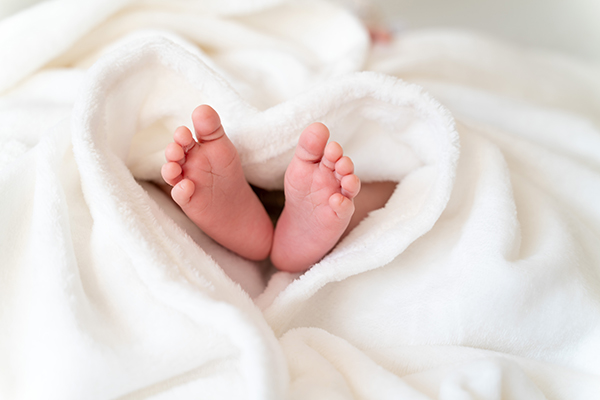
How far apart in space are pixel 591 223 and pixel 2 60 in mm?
958

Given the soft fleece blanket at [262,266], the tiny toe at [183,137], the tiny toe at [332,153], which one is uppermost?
the tiny toe at [183,137]

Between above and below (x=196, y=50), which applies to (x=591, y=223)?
below

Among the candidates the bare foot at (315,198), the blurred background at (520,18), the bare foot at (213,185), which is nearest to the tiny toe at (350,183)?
the bare foot at (315,198)

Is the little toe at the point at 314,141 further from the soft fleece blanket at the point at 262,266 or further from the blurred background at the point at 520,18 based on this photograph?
the blurred background at the point at 520,18

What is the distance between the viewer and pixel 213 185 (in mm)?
511

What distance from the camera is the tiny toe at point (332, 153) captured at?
1.54 feet

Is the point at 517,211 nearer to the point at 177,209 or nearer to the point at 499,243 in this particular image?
the point at 499,243

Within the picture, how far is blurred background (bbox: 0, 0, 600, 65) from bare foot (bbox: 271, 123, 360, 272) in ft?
3.60

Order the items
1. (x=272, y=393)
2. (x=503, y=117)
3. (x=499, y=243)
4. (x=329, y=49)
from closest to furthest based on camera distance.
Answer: (x=272, y=393) < (x=499, y=243) < (x=503, y=117) < (x=329, y=49)

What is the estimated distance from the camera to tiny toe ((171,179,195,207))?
1.55 feet

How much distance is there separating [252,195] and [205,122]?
13cm

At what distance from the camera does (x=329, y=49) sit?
3.03ft

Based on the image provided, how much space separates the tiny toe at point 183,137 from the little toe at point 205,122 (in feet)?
0.04

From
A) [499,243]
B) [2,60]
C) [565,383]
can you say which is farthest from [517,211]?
[2,60]
